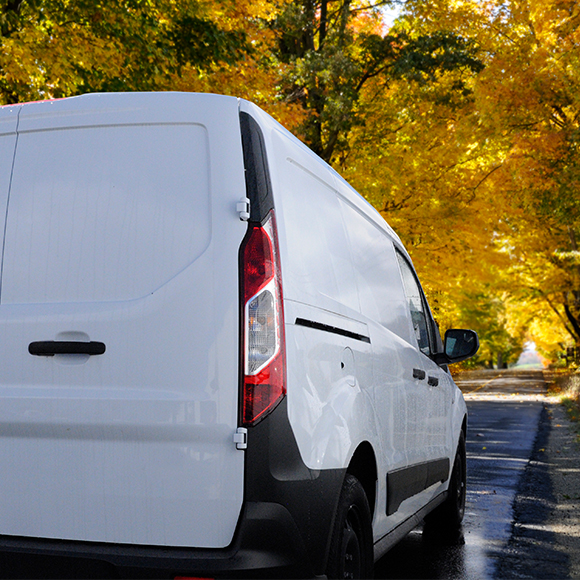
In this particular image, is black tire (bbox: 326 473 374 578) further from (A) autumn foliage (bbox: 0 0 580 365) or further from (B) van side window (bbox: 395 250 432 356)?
(A) autumn foliage (bbox: 0 0 580 365)

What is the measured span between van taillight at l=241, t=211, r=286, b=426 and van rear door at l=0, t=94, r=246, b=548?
5 centimetres

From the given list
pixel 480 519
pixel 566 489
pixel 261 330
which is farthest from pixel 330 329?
pixel 566 489

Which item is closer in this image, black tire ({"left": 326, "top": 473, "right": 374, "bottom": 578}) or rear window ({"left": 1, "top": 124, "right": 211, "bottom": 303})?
rear window ({"left": 1, "top": 124, "right": 211, "bottom": 303})

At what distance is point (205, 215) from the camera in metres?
3.06

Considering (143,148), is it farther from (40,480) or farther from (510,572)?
(510,572)

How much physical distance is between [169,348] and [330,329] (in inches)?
29.1

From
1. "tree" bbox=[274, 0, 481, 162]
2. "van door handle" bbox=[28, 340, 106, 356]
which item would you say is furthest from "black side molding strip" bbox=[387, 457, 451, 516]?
"tree" bbox=[274, 0, 481, 162]

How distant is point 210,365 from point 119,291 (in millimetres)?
458

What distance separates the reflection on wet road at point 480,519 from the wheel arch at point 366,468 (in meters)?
1.85

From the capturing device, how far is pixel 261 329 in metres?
2.96

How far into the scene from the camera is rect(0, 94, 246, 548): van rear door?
290 centimetres

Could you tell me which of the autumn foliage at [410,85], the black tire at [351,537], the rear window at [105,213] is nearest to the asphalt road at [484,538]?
the black tire at [351,537]

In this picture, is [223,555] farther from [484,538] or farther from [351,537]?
[484,538]

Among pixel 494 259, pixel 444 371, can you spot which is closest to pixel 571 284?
pixel 494 259
